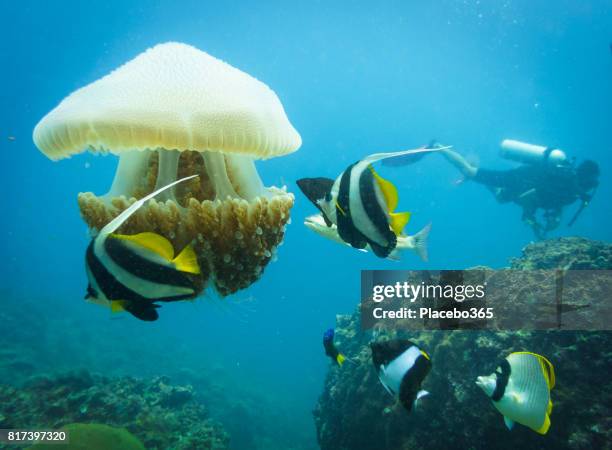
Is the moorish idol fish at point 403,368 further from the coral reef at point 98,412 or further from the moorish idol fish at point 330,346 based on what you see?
the coral reef at point 98,412

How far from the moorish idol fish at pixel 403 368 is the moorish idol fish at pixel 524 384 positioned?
702 mm

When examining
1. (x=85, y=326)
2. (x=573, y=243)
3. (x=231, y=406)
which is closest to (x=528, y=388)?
(x=573, y=243)

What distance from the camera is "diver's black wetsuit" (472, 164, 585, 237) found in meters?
12.5

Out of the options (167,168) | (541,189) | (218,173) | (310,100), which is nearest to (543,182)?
(541,189)

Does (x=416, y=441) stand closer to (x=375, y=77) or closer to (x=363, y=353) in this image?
Answer: (x=363, y=353)

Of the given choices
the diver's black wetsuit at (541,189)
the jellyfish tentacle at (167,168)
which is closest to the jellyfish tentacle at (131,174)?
the jellyfish tentacle at (167,168)

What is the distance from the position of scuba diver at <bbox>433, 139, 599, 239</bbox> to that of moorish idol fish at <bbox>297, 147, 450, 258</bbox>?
1268 centimetres

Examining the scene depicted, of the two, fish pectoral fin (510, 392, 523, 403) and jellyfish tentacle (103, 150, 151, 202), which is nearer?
jellyfish tentacle (103, 150, 151, 202)

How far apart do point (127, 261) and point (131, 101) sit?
0.62 m

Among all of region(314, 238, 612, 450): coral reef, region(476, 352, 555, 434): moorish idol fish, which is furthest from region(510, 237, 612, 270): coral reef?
region(476, 352, 555, 434): moorish idol fish

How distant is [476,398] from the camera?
5.02 metres

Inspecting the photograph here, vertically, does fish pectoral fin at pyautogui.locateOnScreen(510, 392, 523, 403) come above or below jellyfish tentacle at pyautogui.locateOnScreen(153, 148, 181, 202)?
below

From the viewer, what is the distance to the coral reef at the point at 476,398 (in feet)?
14.5

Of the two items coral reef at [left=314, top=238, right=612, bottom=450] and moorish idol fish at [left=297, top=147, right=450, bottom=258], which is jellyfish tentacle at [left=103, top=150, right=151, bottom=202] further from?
coral reef at [left=314, top=238, right=612, bottom=450]
